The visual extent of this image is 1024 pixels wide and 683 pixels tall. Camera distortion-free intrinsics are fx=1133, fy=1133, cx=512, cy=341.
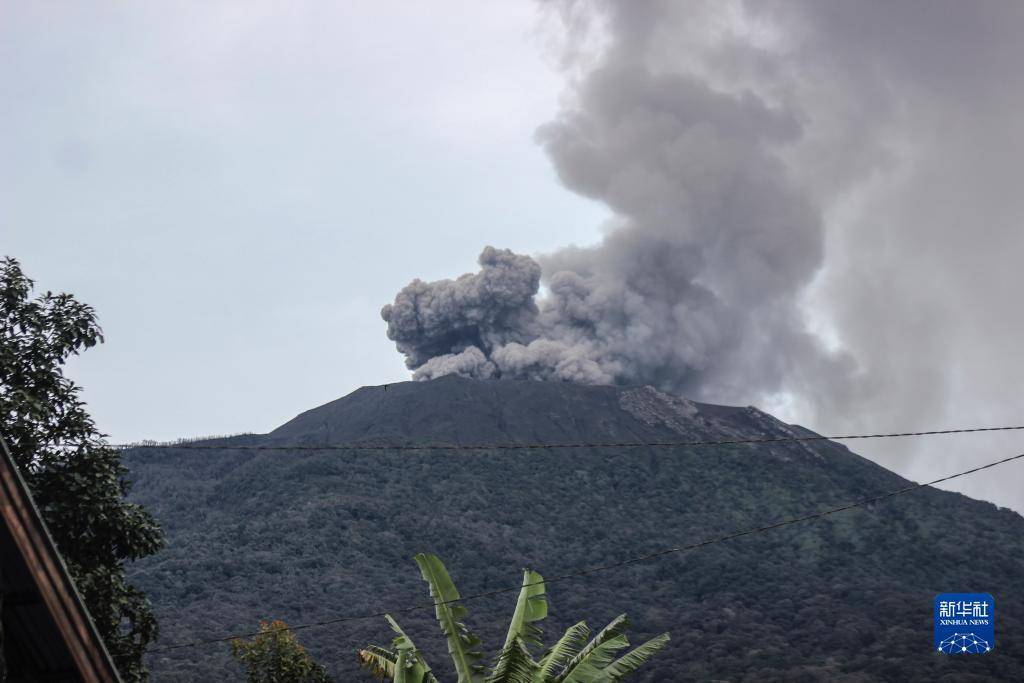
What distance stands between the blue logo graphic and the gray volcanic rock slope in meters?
1.33

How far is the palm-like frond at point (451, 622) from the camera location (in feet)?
58.6

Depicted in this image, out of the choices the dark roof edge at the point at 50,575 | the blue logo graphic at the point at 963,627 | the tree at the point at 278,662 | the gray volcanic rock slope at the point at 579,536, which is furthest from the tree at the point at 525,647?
the blue logo graphic at the point at 963,627

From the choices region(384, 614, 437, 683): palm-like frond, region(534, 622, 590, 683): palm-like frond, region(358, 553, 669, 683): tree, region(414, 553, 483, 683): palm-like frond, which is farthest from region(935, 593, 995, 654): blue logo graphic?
region(414, 553, 483, 683): palm-like frond

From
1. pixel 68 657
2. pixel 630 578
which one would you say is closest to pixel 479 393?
pixel 630 578

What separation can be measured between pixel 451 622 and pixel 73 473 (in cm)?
685

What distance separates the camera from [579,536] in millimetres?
116125

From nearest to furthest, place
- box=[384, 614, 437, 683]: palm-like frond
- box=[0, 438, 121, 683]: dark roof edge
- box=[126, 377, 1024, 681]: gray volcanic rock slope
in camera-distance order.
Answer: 1. box=[0, 438, 121, 683]: dark roof edge
2. box=[384, 614, 437, 683]: palm-like frond
3. box=[126, 377, 1024, 681]: gray volcanic rock slope

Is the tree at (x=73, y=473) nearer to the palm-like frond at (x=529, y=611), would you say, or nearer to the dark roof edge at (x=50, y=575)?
the palm-like frond at (x=529, y=611)

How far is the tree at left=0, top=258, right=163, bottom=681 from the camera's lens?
18.7 meters

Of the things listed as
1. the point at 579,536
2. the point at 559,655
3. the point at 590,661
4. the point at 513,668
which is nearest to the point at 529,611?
the point at 559,655

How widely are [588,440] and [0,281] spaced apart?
12335 centimetres

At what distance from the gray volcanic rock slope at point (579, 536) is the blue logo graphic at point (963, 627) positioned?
1.33m

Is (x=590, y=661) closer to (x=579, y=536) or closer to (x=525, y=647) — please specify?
(x=525, y=647)

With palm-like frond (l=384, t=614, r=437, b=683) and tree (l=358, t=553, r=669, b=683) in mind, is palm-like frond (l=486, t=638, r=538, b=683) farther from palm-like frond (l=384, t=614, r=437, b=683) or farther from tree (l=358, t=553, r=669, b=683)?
palm-like frond (l=384, t=614, r=437, b=683)
